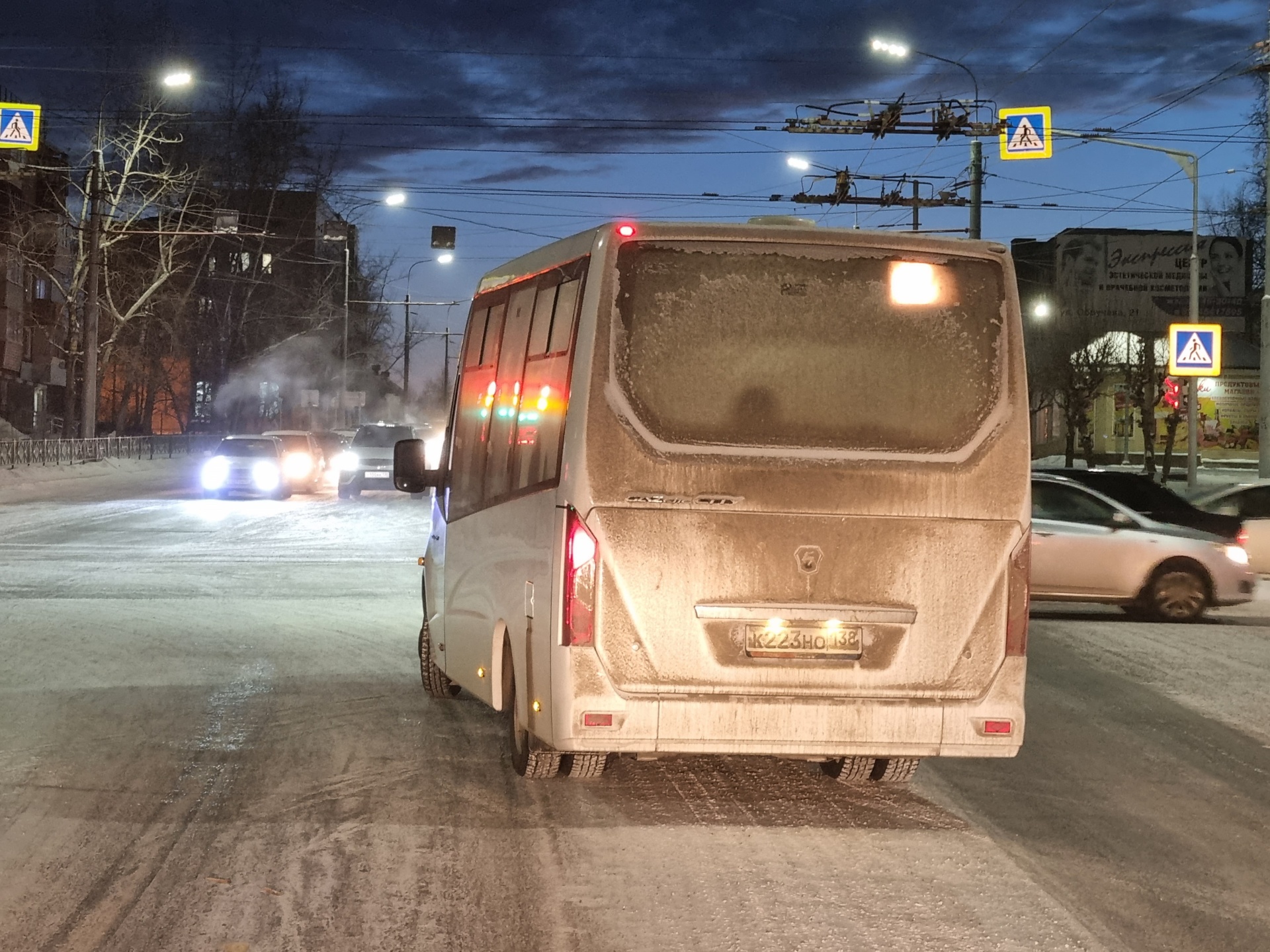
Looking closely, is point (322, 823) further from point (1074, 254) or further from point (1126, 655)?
point (1074, 254)

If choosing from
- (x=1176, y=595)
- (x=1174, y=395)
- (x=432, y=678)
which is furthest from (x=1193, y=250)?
(x=432, y=678)

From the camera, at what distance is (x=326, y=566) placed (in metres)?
20.2

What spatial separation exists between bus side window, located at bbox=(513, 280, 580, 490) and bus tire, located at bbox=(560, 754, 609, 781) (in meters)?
1.21

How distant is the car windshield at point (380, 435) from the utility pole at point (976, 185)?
1388 centimetres

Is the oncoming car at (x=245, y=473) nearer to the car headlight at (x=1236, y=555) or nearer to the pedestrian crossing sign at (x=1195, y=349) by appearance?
the pedestrian crossing sign at (x=1195, y=349)

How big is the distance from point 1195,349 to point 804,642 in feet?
81.5

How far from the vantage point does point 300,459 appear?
4153cm

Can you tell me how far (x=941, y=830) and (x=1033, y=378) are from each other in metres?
72.0

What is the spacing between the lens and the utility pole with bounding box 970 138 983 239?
106ft

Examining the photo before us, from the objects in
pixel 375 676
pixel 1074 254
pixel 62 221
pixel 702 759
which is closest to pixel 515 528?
pixel 702 759

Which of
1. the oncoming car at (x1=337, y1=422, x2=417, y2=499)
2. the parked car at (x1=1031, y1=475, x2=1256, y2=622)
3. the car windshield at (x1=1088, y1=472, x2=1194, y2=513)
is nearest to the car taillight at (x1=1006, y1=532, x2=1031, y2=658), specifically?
the parked car at (x1=1031, y1=475, x2=1256, y2=622)

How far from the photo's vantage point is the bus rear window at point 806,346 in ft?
22.0

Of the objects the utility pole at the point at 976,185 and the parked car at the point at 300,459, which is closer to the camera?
the utility pole at the point at 976,185

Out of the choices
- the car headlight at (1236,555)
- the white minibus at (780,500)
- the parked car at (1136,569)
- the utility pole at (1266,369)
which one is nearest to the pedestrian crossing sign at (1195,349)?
the utility pole at (1266,369)
